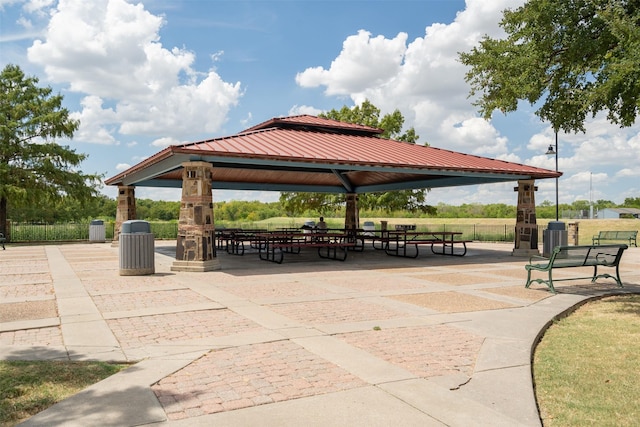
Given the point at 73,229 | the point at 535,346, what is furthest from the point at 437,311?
the point at 73,229

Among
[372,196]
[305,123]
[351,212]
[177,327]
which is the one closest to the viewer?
[177,327]

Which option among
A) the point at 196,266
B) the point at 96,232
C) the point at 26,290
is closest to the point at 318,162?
the point at 196,266

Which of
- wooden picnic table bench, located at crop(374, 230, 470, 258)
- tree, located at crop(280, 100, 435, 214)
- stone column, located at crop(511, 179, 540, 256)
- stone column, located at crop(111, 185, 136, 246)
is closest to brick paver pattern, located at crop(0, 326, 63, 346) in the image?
wooden picnic table bench, located at crop(374, 230, 470, 258)

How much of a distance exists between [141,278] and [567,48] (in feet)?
32.9

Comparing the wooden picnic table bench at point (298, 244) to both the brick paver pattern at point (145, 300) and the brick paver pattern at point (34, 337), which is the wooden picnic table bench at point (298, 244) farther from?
the brick paver pattern at point (34, 337)

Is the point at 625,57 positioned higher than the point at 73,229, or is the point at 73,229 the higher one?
the point at 625,57

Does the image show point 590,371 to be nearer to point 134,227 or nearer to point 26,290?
point 26,290

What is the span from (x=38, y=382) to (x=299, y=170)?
60.7ft

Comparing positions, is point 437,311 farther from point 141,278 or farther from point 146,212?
point 146,212

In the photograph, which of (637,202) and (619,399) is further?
(637,202)

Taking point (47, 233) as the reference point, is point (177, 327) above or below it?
below

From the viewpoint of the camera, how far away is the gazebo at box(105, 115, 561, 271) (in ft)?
41.3

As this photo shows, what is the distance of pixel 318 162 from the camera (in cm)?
1345

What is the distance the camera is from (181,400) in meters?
3.79
